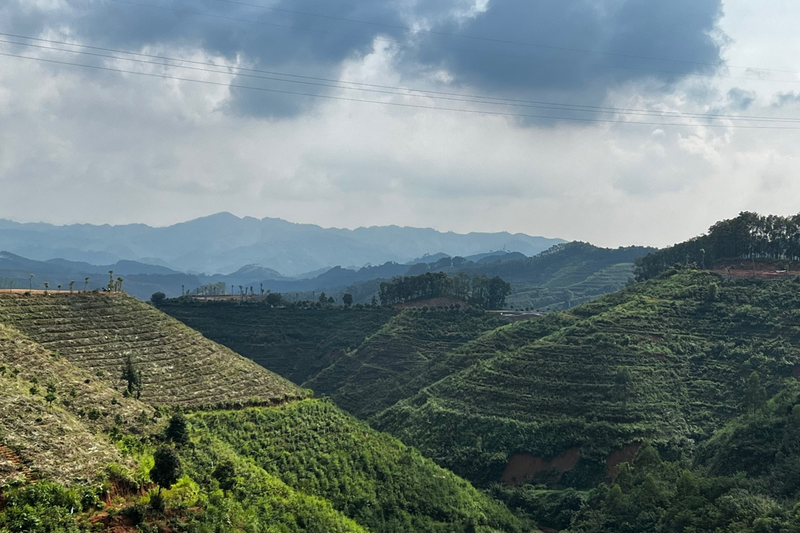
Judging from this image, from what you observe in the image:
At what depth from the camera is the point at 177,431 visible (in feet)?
107

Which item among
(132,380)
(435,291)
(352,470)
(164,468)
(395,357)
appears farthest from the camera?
(435,291)

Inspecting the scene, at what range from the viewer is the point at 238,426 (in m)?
41.0

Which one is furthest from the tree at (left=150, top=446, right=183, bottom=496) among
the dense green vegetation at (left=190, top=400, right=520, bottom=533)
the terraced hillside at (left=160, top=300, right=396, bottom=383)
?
the terraced hillside at (left=160, top=300, right=396, bottom=383)

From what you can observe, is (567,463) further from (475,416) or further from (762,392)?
(762,392)

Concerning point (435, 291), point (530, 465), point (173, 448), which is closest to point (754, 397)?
point (530, 465)

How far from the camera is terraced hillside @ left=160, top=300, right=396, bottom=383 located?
100438 millimetres

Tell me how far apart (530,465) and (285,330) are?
203ft

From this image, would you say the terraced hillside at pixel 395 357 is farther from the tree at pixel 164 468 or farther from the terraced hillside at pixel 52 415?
the tree at pixel 164 468

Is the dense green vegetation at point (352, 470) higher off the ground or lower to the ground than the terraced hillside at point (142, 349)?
lower

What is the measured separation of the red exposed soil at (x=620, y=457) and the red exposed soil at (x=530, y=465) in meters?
3.02

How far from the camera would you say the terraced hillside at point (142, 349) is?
146ft

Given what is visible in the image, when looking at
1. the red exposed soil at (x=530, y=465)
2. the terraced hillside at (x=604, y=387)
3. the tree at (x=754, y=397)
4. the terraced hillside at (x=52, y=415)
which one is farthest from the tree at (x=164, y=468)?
the tree at (x=754, y=397)

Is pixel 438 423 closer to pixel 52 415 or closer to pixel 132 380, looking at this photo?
pixel 132 380

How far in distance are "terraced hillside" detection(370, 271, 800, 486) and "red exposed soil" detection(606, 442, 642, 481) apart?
251mm
